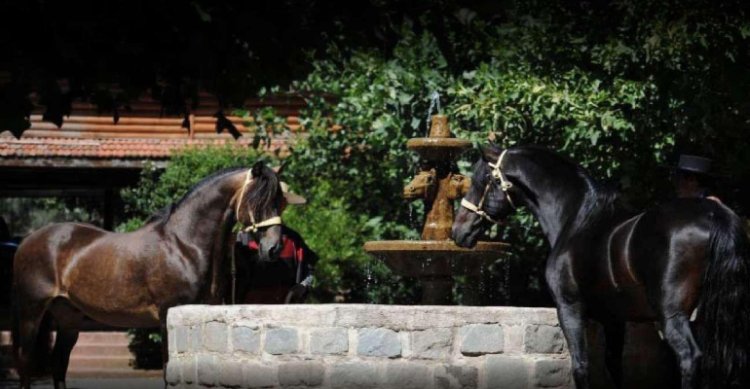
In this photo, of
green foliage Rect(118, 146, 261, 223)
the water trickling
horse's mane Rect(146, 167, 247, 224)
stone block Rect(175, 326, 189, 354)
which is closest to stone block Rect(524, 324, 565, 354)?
stone block Rect(175, 326, 189, 354)

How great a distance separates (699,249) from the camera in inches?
382

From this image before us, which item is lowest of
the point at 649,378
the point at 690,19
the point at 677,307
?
the point at 649,378

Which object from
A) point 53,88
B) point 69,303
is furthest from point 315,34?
point 69,303

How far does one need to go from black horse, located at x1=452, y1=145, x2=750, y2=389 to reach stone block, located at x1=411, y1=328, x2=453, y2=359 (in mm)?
803

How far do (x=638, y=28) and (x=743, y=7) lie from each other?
130cm

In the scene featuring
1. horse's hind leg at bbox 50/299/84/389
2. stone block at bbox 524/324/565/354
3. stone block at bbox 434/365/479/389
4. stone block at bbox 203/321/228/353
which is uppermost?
stone block at bbox 524/324/565/354

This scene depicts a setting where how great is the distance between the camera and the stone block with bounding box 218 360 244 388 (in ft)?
35.5

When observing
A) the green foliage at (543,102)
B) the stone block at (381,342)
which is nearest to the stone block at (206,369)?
the stone block at (381,342)

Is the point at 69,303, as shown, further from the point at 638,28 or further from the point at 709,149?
A: the point at 638,28

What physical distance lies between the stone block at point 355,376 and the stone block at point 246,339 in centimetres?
63

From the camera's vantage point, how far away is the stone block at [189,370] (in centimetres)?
1116

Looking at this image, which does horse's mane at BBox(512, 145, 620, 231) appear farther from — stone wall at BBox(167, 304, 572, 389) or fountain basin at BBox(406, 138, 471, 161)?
fountain basin at BBox(406, 138, 471, 161)

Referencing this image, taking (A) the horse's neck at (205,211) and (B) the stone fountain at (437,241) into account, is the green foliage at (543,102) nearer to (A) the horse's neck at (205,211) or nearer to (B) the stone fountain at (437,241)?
(B) the stone fountain at (437,241)

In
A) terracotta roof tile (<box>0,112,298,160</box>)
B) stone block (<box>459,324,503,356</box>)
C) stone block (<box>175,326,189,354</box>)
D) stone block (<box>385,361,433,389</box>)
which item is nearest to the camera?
stone block (<box>385,361,433,389</box>)
